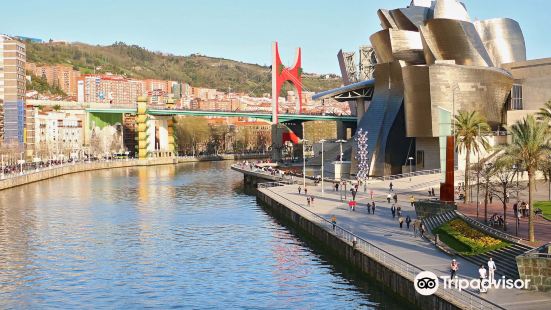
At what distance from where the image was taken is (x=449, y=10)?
260 feet

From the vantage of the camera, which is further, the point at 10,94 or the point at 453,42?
the point at 10,94

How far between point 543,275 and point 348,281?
35.8ft

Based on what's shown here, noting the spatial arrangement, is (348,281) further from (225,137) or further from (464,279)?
(225,137)

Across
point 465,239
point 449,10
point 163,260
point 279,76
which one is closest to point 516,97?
point 449,10

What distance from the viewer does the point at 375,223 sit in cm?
4631

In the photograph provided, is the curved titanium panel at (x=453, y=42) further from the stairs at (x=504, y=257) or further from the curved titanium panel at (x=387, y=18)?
the stairs at (x=504, y=257)

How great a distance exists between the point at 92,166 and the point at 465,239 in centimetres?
9903

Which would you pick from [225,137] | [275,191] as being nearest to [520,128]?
[275,191]

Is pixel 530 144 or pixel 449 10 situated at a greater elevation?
pixel 449 10

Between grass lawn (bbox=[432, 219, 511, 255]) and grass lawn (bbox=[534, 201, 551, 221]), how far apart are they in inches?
252

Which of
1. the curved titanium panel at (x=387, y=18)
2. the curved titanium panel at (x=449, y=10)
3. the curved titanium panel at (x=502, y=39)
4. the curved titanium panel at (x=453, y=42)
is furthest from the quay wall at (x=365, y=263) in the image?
the curved titanium panel at (x=502, y=39)

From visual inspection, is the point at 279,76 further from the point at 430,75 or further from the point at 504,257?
the point at 504,257

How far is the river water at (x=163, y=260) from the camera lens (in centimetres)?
3281

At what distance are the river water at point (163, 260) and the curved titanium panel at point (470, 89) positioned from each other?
20129mm
